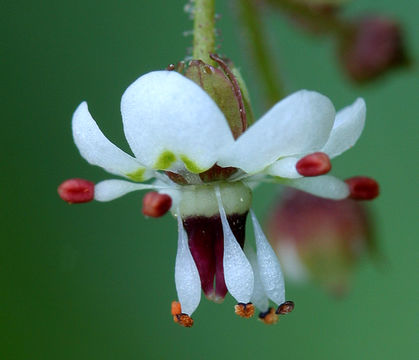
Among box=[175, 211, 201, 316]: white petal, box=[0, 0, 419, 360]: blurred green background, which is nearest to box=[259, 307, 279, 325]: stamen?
box=[175, 211, 201, 316]: white petal

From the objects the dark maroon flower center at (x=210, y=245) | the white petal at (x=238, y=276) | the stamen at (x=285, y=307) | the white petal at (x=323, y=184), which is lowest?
the stamen at (x=285, y=307)

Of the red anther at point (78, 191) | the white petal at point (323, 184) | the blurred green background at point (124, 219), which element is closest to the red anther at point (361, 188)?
the white petal at point (323, 184)

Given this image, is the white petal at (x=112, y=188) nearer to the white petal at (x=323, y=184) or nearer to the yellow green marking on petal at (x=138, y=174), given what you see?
the yellow green marking on petal at (x=138, y=174)

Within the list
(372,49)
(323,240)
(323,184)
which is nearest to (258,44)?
(372,49)

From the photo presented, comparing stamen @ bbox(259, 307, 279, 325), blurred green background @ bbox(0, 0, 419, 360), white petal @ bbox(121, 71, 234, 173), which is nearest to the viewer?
white petal @ bbox(121, 71, 234, 173)

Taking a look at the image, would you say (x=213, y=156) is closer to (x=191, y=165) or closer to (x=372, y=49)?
(x=191, y=165)

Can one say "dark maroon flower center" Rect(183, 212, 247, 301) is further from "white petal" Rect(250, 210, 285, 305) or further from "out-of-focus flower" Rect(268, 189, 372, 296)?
"out-of-focus flower" Rect(268, 189, 372, 296)
